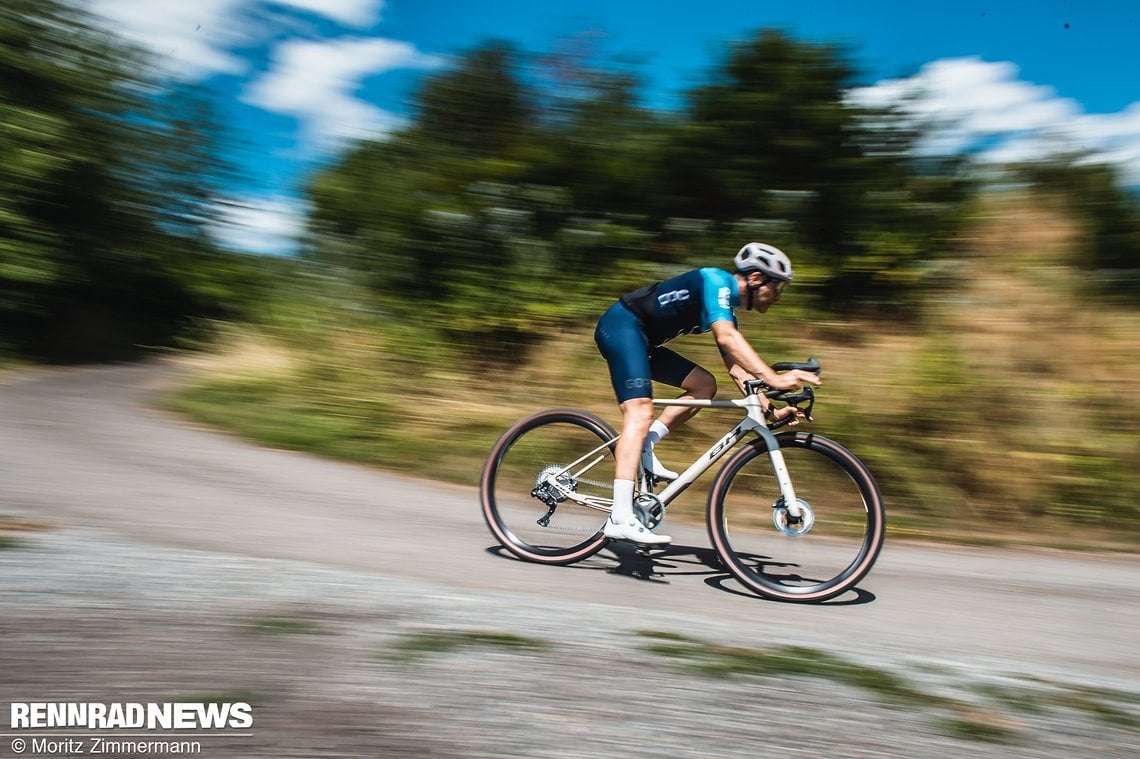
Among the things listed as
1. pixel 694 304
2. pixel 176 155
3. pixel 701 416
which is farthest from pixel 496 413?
pixel 176 155

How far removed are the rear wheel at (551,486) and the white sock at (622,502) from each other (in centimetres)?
20

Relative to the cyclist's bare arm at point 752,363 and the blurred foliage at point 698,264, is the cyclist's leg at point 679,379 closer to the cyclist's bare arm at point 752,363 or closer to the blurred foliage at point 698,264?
the cyclist's bare arm at point 752,363

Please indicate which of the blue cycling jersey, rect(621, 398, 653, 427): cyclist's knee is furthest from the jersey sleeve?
rect(621, 398, 653, 427): cyclist's knee

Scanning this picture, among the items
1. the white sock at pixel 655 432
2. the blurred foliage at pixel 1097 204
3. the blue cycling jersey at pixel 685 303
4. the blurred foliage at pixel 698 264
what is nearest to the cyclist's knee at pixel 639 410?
the white sock at pixel 655 432

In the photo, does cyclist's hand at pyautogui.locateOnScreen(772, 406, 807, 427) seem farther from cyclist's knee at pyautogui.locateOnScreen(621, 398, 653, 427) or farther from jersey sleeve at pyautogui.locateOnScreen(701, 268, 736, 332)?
cyclist's knee at pyautogui.locateOnScreen(621, 398, 653, 427)

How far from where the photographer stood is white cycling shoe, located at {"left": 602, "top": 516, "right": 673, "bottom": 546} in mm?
4754

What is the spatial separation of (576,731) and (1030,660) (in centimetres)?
235

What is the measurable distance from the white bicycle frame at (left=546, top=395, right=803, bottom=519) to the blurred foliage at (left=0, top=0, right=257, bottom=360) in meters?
13.0

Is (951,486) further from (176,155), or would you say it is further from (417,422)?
(176,155)

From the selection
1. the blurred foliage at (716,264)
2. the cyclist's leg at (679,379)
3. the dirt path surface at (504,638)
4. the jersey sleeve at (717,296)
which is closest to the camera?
the dirt path surface at (504,638)

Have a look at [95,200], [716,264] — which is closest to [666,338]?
[716,264]

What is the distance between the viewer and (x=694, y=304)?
15.8ft

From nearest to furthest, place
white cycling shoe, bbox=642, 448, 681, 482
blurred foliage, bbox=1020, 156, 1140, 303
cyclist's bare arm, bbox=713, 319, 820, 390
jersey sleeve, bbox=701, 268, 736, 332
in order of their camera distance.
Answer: cyclist's bare arm, bbox=713, 319, 820, 390
jersey sleeve, bbox=701, 268, 736, 332
white cycling shoe, bbox=642, 448, 681, 482
blurred foliage, bbox=1020, 156, 1140, 303

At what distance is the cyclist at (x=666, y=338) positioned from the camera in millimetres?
4656
